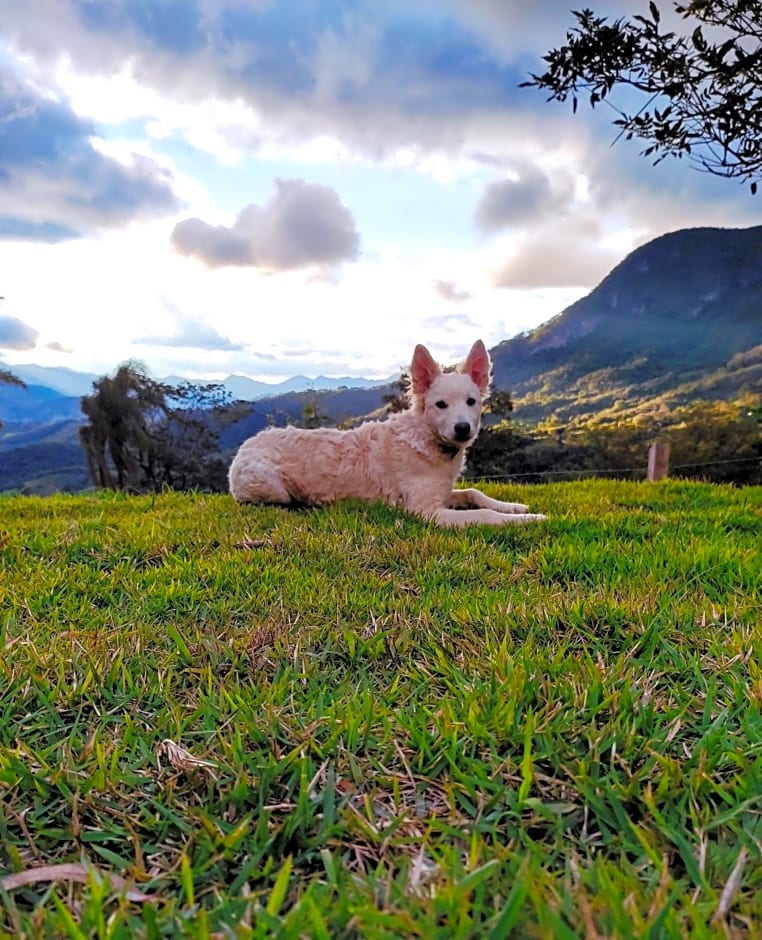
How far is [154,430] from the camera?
27.8 m

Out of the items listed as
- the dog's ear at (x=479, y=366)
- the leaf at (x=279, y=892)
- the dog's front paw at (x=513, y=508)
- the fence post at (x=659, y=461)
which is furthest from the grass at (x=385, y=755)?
the fence post at (x=659, y=461)

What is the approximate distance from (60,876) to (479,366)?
5.27 meters

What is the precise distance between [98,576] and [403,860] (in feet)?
8.68

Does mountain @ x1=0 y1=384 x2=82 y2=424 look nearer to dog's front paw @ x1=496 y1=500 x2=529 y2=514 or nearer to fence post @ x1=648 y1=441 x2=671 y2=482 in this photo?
fence post @ x1=648 y1=441 x2=671 y2=482

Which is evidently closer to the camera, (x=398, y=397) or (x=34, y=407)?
(x=398, y=397)

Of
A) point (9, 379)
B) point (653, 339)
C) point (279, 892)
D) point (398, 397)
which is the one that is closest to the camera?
point (279, 892)

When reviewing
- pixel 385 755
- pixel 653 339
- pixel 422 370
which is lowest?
pixel 385 755

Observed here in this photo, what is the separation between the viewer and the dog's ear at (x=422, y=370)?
18.4ft

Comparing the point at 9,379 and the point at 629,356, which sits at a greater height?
the point at 629,356

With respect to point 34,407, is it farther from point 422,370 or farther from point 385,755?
point 385,755

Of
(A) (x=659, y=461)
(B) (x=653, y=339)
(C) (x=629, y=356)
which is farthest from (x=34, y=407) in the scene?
(A) (x=659, y=461)

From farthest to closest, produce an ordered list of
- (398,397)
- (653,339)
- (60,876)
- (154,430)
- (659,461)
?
(653,339) < (154,430) < (398,397) < (659,461) < (60,876)

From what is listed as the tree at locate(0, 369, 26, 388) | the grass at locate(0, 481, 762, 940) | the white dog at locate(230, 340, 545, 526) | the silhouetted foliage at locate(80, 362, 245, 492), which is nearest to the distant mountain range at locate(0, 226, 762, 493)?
the silhouetted foliage at locate(80, 362, 245, 492)

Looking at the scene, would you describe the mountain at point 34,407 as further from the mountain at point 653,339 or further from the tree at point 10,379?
the tree at point 10,379
